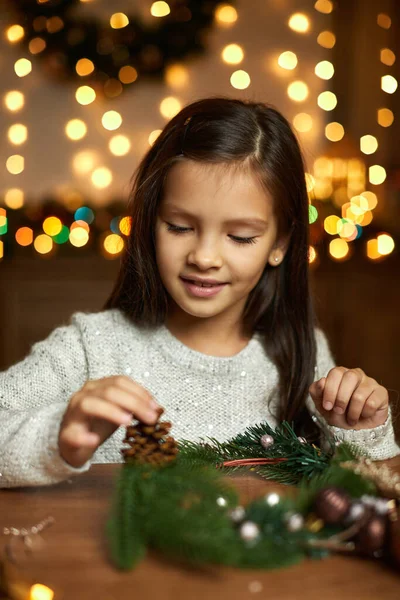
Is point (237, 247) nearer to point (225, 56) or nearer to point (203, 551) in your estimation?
point (203, 551)

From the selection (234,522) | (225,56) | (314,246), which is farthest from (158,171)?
(225,56)

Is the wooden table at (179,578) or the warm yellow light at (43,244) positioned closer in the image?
the wooden table at (179,578)

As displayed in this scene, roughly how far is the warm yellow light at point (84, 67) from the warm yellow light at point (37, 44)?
162mm

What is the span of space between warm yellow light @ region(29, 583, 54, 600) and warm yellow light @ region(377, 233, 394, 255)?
2.73m

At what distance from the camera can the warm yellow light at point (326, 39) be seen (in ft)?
10.8

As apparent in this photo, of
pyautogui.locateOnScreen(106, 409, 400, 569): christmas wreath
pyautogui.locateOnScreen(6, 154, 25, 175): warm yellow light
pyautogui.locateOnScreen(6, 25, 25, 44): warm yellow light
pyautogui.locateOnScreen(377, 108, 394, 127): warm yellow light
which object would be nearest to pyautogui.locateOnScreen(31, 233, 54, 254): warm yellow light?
pyautogui.locateOnScreen(6, 154, 25, 175): warm yellow light

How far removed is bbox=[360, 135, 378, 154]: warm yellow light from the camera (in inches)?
130

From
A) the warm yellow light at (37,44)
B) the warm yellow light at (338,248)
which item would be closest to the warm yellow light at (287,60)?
the warm yellow light at (338,248)

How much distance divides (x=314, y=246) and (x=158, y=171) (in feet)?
6.65

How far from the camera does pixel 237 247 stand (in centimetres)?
105

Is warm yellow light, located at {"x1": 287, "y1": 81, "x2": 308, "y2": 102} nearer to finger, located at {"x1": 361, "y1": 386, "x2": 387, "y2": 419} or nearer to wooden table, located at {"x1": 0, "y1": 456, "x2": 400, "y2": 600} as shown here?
finger, located at {"x1": 361, "y1": 386, "x2": 387, "y2": 419}

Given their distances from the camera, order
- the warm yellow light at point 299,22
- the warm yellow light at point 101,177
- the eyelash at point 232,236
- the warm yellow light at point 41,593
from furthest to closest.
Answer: the warm yellow light at point 299,22
the warm yellow light at point 101,177
the eyelash at point 232,236
the warm yellow light at point 41,593

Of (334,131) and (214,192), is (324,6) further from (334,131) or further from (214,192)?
(214,192)

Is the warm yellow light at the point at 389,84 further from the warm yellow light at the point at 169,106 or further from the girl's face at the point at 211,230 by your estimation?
the girl's face at the point at 211,230
